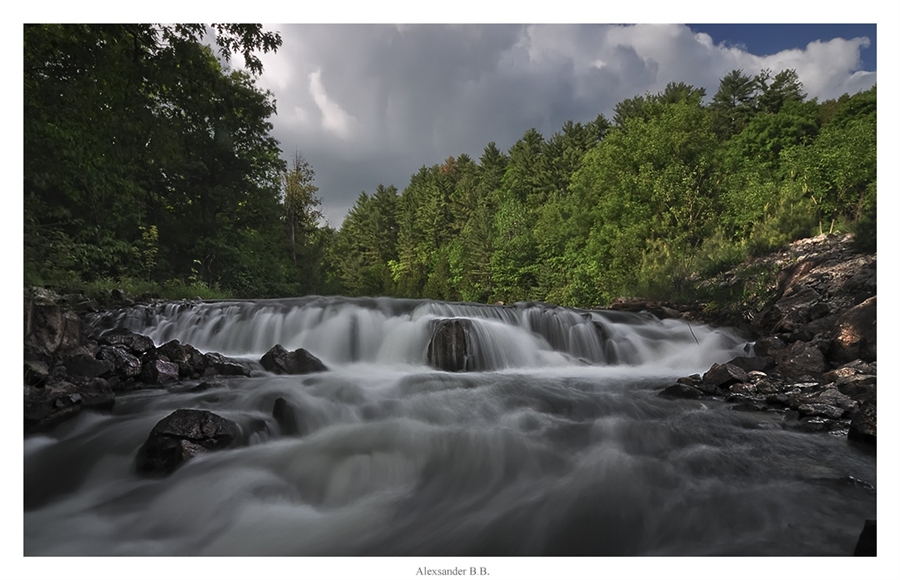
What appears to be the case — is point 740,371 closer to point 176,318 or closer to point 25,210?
point 25,210

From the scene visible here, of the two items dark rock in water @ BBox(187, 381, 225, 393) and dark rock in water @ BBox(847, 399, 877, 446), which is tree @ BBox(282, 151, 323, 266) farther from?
dark rock in water @ BBox(847, 399, 877, 446)

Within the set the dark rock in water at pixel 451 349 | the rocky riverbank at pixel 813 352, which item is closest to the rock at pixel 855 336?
the rocky riverbank at pixel 813 352

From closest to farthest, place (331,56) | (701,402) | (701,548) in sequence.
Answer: (701,548) < (331,56) < (701,402)

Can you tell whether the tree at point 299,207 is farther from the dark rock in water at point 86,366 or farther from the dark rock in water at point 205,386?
the dark rock in water at point 86,366

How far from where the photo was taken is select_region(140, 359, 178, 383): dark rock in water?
4.23 metres

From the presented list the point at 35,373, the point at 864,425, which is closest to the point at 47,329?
the point at 35,373

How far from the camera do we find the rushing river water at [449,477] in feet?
6.42

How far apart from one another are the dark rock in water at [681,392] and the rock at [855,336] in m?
1.40

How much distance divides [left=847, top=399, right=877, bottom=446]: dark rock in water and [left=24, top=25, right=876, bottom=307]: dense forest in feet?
3.85

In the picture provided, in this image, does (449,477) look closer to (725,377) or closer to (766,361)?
(725,377)

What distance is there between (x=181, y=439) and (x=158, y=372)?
2031 mm
